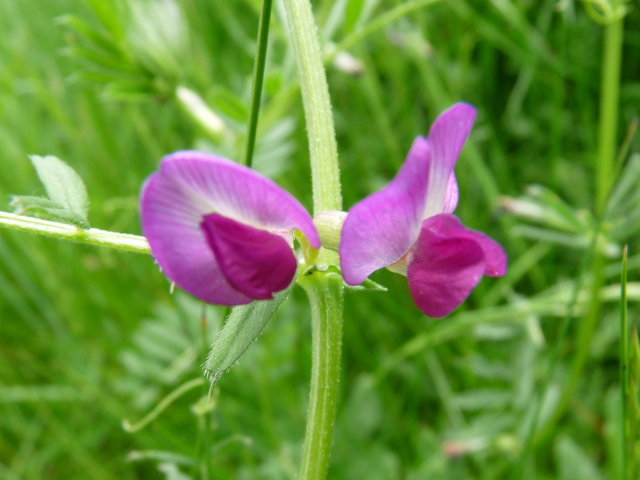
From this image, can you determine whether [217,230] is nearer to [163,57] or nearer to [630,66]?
[163,57]

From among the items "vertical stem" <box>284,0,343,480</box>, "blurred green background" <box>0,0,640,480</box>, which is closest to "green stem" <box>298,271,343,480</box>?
"vertical stem" <box>284,0,343,480</box>

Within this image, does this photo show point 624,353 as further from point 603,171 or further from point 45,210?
point 603,171

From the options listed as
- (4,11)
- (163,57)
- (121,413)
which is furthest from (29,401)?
(4,11)

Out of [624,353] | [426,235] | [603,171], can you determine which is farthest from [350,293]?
[426,235]

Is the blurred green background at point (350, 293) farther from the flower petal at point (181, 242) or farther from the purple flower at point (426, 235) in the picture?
the flower petal at point (181, 242)

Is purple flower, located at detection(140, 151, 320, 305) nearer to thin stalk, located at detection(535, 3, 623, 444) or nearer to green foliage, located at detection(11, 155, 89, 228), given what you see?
green foliage, located at detection(11, 155, 89, 228)
